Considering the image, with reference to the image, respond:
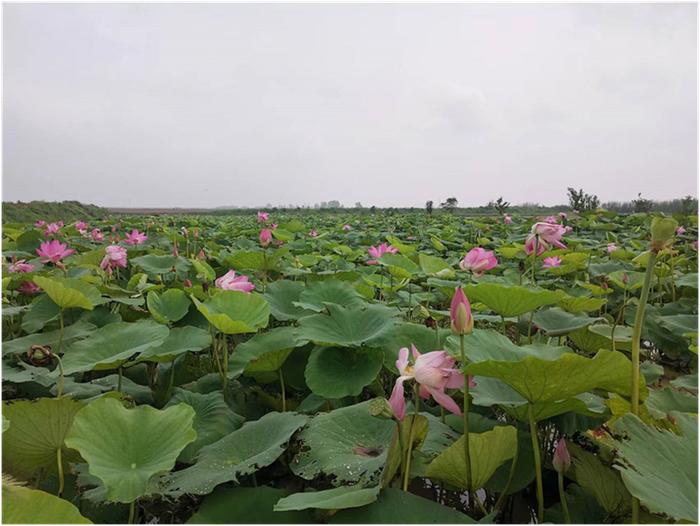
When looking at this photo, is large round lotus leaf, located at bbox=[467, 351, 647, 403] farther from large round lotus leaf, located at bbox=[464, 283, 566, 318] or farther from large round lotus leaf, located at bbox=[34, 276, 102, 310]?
large round lotus leaf, located at bbox=[34, 276, 102, 310]

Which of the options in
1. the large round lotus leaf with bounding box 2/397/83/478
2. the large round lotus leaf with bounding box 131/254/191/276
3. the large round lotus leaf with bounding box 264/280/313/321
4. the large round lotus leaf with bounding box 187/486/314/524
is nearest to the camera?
the large round lotus leaf with bounding box 187/486/314/524

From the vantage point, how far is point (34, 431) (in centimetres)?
80

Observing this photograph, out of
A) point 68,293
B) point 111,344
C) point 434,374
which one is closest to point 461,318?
point 434,374

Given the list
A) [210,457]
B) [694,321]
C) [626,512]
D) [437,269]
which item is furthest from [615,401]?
[437,269]

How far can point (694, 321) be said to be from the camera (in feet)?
4.91

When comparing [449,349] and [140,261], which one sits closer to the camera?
[449,349]

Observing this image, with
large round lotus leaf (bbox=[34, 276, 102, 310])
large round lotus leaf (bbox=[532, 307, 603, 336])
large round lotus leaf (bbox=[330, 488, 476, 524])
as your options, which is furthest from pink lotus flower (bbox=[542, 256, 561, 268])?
large round lotus leaf (bbox=[34, 276, 102, 310])

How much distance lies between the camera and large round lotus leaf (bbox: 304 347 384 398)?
3.36 ft

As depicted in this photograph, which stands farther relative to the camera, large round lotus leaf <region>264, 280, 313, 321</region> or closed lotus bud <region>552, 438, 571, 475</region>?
large round lotus leaf <region>264, 280, 313, 321</region>

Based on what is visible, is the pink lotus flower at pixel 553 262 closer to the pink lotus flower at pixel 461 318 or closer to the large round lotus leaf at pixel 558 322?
the large round lotus leaf at pixel 558 322

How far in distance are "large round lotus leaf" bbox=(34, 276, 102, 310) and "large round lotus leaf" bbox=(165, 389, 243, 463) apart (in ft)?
1.69

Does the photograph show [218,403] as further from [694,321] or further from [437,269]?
[694,321]

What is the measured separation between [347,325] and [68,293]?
32.7 inches

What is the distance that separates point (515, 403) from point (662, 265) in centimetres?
217
